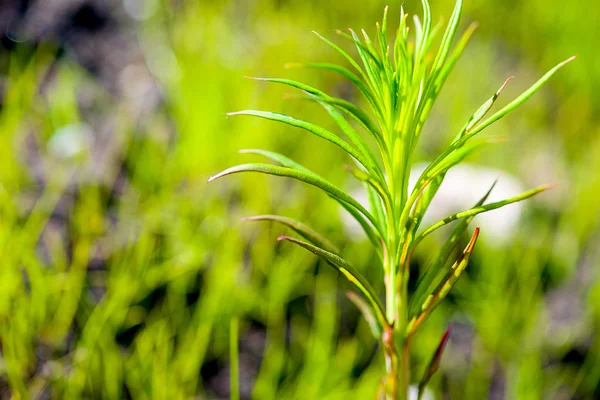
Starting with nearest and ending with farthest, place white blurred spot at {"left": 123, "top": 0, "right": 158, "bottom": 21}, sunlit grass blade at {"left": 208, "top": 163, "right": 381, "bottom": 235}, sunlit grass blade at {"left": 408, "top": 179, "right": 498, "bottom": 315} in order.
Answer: sunlit grass blade at {"left": 208, "top": 163, "right": 381, "bottom": 235}
sunlit grass blade at {"left": 408, "top": 179, "right": 498, "bottom": 315}
white blurred spot at {"left": 123, "top": 0, "right": 158, "bottom": 21}

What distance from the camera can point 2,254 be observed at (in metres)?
1.24

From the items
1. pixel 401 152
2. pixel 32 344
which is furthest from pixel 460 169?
pixel 32 344

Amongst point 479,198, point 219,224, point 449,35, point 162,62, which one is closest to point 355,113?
point 449,35

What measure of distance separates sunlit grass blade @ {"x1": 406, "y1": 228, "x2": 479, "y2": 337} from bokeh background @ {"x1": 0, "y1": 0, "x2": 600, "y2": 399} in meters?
0.34

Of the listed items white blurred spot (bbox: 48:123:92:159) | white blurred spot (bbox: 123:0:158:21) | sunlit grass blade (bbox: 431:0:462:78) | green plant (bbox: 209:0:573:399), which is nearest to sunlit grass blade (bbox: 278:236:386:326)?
green plant (bbox: 209:0:573:399)

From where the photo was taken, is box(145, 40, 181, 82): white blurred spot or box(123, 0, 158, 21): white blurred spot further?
box(123, 0, 158, 21): white blurred spot

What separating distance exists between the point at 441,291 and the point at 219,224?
97cm

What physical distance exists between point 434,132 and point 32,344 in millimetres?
1545

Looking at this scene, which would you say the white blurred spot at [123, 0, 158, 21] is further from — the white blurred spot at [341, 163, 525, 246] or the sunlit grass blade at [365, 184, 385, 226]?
the sunlit grass blade at [365, 184, 385, 226]

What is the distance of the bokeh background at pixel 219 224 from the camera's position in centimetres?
122

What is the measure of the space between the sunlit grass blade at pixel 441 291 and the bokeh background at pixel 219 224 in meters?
0.34

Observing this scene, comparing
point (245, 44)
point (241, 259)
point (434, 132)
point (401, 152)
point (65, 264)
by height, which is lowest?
point (65, 264)

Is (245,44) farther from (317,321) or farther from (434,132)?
(317,321)

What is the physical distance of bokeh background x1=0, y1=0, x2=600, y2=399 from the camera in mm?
1218
